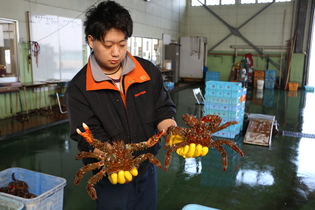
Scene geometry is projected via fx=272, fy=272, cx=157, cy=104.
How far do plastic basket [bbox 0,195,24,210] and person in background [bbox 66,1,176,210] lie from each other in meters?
0.87

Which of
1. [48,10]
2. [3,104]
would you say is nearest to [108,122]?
[3,104]

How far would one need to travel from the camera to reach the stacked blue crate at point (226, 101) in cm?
Answer: 561

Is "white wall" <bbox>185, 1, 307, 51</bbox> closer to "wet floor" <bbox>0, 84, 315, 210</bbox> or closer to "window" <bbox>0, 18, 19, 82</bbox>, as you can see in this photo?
"wet floor" <bbox>0, 84, 315, 210</bbox>

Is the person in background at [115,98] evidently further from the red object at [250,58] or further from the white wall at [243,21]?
the white wall at [243,21]

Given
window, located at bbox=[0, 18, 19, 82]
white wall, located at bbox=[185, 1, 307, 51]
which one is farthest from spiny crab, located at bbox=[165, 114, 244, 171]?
white wall, located at bbox=[185, 1, 307, 51]

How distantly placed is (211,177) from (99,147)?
2.66 m

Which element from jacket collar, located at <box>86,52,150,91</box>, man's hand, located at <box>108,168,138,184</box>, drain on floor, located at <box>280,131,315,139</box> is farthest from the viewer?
drain on floor, located at <box>280,131,315,139</box>

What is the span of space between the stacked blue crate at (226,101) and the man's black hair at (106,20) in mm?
4252

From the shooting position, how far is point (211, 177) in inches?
158

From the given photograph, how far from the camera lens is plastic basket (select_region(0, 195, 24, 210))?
7.65ft

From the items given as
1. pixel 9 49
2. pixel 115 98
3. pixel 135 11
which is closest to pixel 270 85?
pixel 135 11

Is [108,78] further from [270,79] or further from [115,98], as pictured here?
[270,79]

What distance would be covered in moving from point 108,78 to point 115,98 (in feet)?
0.46

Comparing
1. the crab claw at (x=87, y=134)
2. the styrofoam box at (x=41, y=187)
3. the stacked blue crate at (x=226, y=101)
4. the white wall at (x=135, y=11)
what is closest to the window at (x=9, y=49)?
the white wall at (x=135, y=11)
